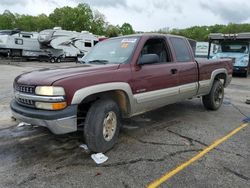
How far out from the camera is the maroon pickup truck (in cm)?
352

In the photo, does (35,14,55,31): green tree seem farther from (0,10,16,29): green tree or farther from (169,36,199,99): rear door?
(169,36,199,99): rear door

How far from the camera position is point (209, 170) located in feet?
11.9

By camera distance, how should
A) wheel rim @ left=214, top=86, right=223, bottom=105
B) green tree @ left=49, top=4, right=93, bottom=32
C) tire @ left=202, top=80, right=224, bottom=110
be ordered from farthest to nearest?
green tree @ left=49, top=4, right=93, bottom=32 < wheel rim @ left=214, top=86, right=223, bottom=105 < tire @ left=202, top=80, right=224, bottom=110

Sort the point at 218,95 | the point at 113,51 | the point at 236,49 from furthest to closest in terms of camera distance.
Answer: the point at 236,49 < the point at 218,95 < the point at 113,51

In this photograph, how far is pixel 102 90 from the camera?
3854mm

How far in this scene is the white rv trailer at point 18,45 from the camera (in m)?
23.6

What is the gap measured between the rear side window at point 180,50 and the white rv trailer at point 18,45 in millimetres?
21333

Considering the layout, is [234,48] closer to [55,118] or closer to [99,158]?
[99,158]

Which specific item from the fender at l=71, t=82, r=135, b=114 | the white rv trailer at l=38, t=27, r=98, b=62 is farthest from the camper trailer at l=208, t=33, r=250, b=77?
the white rv trailer at l=38, t=27, r=98, b=62

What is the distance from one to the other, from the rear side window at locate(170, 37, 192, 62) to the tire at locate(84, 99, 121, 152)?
213 centimetres

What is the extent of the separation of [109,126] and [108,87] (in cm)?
67

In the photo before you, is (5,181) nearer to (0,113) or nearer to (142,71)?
(142,71)

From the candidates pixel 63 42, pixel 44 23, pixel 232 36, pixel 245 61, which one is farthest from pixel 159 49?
pixel 44 23

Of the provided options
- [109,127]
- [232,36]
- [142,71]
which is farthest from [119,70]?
[232,36]
